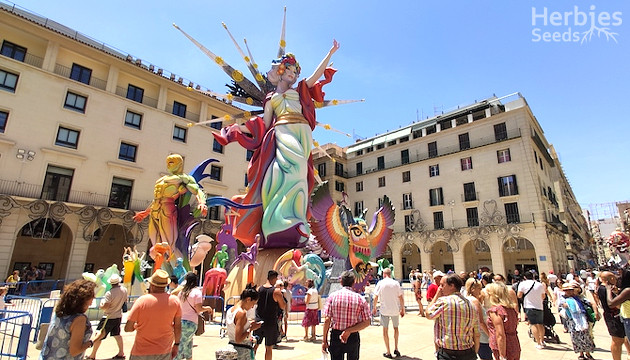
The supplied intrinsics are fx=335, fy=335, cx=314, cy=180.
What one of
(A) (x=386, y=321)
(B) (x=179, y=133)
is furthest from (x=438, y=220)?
(A) (x=386, y=321)

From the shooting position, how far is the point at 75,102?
20.9 meters

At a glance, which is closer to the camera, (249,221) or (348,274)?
(348,274)

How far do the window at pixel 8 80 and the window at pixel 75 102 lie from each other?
2433mm

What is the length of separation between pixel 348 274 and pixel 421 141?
30.4 metres

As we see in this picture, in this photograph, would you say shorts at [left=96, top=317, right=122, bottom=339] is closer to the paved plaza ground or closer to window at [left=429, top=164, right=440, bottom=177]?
the paved plaza ground

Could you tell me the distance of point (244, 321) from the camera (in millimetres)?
3467

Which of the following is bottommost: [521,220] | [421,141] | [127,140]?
[521,220]

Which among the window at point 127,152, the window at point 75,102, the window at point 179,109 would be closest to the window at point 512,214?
the window at point 179,109

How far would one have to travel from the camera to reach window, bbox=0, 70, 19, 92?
18.4m

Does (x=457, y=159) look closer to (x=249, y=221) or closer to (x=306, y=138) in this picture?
(x=306, y=138)

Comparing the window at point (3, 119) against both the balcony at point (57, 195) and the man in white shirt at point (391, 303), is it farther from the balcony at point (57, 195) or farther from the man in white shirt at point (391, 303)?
the man in white shirt at point (391, 303)

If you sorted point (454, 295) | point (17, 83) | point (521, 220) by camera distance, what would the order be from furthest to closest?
point (521, 220) → point (17, 83) → point (454, 295)

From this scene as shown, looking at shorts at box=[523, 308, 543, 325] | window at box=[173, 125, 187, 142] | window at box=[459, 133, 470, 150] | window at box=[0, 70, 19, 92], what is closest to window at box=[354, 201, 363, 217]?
window at box=[459, 133, 470, 150]

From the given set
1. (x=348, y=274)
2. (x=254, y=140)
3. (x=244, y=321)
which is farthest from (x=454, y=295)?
(x=254, y=140)
